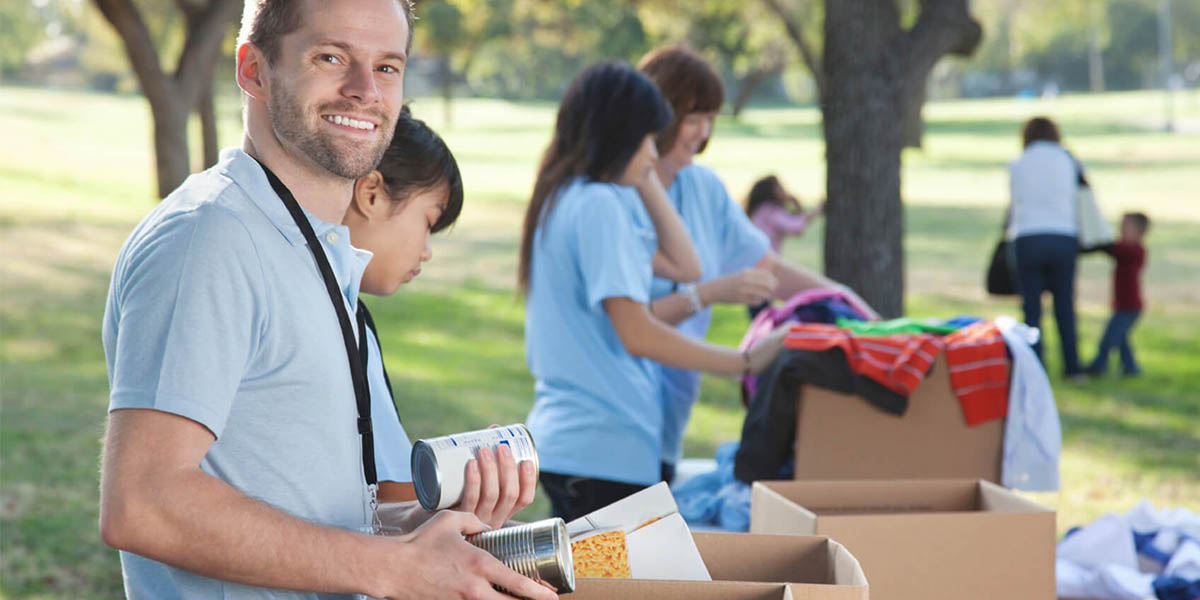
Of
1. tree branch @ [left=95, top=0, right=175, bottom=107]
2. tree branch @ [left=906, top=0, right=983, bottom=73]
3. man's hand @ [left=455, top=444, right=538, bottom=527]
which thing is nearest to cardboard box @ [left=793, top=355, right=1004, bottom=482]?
man's hand @ [left=455, top=444, right=538, bottom=527]

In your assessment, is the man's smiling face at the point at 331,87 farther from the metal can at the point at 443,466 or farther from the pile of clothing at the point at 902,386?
the pile of clothing at the point at 902,386

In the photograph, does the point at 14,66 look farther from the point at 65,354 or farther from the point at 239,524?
the point at 239,524

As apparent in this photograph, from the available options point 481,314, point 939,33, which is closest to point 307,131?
point 939,33

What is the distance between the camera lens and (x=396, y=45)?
5.81ft

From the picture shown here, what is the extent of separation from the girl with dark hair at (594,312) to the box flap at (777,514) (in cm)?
59

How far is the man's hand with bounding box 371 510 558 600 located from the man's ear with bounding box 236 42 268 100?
0.63m

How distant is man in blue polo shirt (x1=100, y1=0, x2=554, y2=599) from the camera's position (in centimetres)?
145

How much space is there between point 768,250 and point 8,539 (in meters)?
3.62

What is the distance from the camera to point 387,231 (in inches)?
89.6

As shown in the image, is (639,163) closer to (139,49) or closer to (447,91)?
(139,49)

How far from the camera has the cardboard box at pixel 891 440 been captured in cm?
362

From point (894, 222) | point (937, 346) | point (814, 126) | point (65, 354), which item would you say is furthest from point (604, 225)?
point (814, 126)

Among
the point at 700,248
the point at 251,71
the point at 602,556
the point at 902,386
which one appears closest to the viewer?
the point at 251,71

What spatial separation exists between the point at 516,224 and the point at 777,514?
66.9ft
